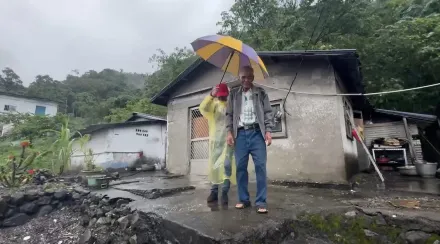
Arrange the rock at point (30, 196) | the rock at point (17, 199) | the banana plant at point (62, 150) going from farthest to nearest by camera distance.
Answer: the banana plant at point (62, 150)
the rock at point (30, 196)
the rock at point (17, 199)

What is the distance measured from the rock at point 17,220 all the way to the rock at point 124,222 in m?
2.90

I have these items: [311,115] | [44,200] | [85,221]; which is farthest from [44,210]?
[311,115]

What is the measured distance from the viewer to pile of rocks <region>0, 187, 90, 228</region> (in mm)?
4863

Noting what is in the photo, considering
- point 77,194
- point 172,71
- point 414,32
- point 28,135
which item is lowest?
point 77,194

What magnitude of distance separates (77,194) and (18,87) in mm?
45120

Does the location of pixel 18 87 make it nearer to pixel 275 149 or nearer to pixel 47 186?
pixel 47 186

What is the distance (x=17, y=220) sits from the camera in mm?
4859

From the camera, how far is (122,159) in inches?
437

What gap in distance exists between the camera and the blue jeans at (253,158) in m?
3.05

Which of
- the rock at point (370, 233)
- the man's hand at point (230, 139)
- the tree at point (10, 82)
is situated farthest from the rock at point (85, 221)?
the tree at point (10, 82)

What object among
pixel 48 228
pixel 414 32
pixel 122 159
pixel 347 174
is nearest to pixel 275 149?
pixel 347 174

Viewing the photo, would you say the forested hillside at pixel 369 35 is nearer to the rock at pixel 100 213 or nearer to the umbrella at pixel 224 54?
the umbrella at pixel 224 54

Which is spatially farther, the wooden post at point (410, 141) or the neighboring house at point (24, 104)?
the neighboring house at point (24, 104)

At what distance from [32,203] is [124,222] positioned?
3068 mm
